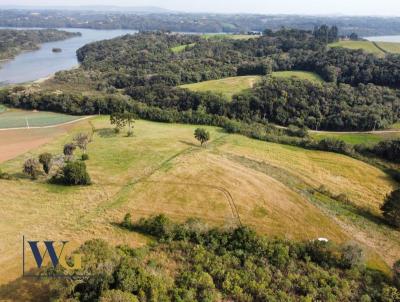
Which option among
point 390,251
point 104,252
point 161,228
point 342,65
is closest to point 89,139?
point 161,228

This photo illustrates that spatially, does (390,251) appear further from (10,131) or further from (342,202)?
(10,131)

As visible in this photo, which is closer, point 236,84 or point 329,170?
point 329,170

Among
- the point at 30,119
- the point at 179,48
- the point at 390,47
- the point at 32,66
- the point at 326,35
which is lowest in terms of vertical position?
the point at 32,66

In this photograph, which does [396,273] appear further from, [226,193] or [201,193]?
[201,193]

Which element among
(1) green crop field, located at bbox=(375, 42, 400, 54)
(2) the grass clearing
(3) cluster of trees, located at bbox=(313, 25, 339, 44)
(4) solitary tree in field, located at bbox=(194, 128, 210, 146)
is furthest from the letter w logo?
(3) cluster of trees, located at bbox=(313, 25, 339, 44)

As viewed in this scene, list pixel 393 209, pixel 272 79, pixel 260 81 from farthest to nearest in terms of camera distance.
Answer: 1. pixel 260 81
2. pixel 272 79
3. pixel 393 209

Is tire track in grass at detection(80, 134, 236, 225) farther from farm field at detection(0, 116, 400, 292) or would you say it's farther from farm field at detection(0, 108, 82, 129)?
farm field at detection(0, 108, 82, 129)

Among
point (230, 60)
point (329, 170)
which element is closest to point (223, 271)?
point (329, 170)
